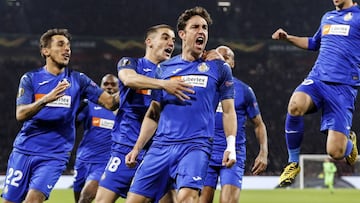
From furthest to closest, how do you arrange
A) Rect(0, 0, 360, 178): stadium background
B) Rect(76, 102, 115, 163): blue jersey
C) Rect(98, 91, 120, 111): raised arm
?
Rect(0, 0, 360, 178): stadium background
Rect(76, 102, 115, 163): blue jersey
Rect(98, 91, 120, 111): raised arm

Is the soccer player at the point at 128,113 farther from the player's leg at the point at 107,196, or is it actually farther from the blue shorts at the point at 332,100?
the blue shorts at the point at 332,100

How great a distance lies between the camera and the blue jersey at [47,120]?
6.12m

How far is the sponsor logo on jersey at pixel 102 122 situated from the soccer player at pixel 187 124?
4.41 m

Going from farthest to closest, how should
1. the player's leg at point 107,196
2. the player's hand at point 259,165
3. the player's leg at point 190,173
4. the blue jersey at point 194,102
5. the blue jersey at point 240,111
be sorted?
the blue jersey at point 240,111, the player's hand at point 259,165, the player's leg at point 107,196, the blue jersey at point 194,102, the player's leg at point 190,173

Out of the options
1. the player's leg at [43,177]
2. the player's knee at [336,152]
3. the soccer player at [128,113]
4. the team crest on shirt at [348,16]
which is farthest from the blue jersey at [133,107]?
the team crest on shirt at [348,16]

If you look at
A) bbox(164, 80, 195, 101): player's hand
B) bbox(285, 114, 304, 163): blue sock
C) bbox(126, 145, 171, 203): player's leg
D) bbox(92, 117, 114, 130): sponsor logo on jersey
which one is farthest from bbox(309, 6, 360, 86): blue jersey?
bbox(92, 117, 114, 130): sponsor logo on jersey

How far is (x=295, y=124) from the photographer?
22.1ft

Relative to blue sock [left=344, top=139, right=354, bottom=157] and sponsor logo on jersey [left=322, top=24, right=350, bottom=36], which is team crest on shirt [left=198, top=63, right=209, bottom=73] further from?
blue sock [left=344, top=139, right=354, bottom=157]

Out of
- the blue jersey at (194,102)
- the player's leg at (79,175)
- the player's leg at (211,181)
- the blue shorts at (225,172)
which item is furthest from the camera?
the player's leg at (79,175)

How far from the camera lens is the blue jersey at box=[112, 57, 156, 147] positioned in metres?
6.13

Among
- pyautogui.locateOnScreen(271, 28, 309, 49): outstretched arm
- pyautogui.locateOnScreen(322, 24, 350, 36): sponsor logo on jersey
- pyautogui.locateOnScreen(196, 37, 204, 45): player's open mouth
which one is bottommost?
pyautogui.locateOnScreen(271, 28, 309, 49): outstretched arm

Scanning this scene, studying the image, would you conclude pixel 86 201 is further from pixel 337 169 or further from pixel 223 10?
pixel 223 10

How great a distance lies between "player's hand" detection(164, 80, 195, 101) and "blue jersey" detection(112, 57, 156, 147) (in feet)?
4.28

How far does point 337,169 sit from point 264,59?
548cm
